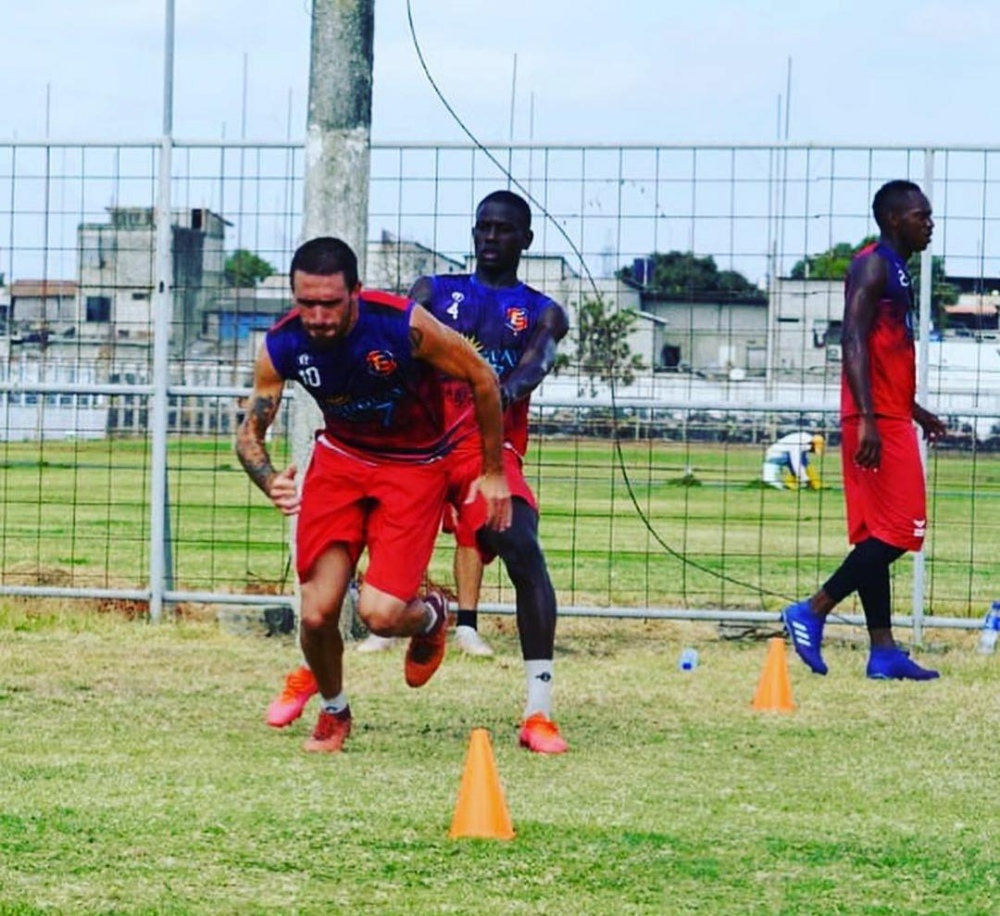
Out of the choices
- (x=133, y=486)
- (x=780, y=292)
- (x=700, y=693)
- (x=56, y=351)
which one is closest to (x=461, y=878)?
(x=700, y=693)

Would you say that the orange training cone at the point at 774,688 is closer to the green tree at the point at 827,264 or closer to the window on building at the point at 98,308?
the green tree at the point at 827,264

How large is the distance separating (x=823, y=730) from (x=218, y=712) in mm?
2500

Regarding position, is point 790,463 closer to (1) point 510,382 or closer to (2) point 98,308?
(2) point 98,308

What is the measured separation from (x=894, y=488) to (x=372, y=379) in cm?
366

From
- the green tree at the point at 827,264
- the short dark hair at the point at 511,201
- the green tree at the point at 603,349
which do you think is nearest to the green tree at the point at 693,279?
the green tree at the point at 827,264

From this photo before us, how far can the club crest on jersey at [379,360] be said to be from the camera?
7605mm

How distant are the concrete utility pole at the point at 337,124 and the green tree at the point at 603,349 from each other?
5.36 feet

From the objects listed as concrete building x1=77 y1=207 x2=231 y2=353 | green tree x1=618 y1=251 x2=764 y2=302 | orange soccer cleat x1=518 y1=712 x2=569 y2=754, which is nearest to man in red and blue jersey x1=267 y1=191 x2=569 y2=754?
A: orange soccer cleat x1=518 y1=712 x2=569 y2=754

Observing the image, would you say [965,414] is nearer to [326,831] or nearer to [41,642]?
[41,642]

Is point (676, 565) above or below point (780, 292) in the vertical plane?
below

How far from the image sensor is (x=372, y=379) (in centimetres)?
768

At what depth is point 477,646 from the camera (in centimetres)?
1115

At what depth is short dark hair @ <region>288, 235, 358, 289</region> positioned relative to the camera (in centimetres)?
746

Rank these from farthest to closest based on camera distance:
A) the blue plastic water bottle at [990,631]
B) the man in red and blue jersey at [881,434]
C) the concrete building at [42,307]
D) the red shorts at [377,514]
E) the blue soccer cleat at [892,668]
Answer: the concrete building at [42,307] → the blue plastic water bottle at [990,631] → the blue soccer cleat at [892,668] → the man in red and blue jersey at [881,434] → the red shorts at [377,514]
